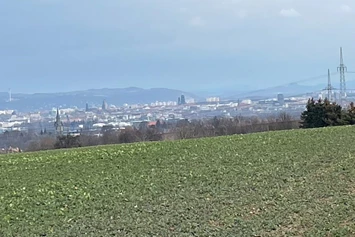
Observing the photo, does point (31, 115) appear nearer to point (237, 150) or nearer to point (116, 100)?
point (116, 100)

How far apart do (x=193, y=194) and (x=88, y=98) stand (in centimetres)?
11234

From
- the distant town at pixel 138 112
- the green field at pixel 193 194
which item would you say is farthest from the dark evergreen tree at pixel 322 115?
the distant town at pixel 138 112

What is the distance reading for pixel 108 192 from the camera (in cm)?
920

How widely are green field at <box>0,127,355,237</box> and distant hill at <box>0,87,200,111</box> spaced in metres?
97.3

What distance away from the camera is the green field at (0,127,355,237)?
7023mm

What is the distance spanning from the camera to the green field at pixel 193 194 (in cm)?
702

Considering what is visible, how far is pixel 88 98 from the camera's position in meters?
119

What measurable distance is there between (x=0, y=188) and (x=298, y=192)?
572 centimetres

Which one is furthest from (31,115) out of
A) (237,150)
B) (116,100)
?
(237,150)

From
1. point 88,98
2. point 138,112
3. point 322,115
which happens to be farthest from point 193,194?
point 88,98

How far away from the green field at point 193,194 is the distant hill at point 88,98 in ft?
319

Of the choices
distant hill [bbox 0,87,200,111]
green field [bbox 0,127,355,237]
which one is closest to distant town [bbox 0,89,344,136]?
distant hill [bbox 0,87,200,111]

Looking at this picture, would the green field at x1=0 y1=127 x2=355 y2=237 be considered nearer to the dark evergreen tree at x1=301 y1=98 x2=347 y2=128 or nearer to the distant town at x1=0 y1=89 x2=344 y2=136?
the dark evergreen tree at x1=301 y1=98 x2=347 y2=128

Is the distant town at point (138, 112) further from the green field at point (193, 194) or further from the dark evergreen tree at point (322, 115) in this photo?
the green field at point (193, 194)
